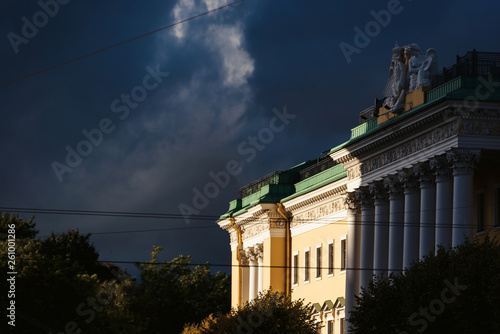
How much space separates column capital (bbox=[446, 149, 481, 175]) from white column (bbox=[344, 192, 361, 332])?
980 cm

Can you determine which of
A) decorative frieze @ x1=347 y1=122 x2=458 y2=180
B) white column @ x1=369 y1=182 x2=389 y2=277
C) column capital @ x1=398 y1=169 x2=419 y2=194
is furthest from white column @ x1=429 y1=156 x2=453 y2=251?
white column @ x1=369 y1=182 x2=389 y2=277

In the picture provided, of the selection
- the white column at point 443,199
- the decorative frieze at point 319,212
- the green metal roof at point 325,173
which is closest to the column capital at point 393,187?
the green metal roof at point 325,173

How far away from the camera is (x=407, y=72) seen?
153 ft

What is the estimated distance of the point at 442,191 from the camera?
43.4m

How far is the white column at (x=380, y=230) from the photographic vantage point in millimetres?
48781

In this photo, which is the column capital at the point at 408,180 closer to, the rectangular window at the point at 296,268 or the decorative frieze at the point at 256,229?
the rectangular window at the point at 296,268

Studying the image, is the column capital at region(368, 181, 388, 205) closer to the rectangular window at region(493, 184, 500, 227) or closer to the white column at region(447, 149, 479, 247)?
the rectangular window at region(493, 184, 500, 227)

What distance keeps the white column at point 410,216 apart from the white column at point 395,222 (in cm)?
90

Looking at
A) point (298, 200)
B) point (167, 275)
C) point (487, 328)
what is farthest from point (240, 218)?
point (487, 328)

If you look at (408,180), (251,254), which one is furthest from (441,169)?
(251,254)

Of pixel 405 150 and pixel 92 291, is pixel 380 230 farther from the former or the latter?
pixel 92 291

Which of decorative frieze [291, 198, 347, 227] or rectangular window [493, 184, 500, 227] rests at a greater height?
decorative frieze [291, 198, 347, 227]

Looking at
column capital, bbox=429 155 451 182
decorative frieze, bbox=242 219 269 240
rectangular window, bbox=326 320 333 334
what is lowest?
rectangular window, bbox=326 320 333 334

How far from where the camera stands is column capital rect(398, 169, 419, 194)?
46.2 metres
